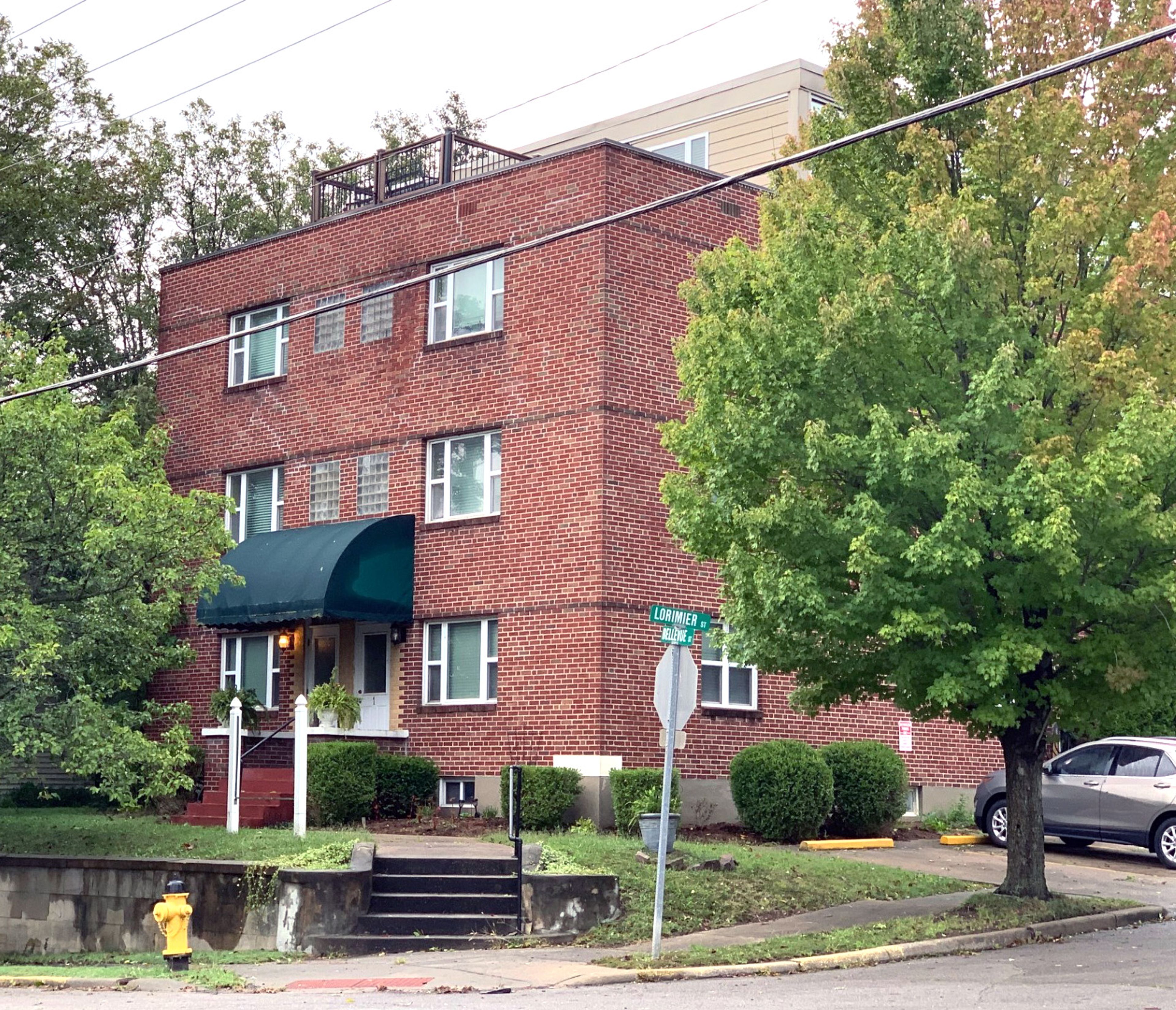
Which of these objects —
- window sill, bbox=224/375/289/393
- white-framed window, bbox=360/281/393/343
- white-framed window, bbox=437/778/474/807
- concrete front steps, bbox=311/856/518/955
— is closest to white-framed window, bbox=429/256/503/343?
white-framed window, bbox=360/281/393/343

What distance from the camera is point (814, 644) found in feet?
57.2

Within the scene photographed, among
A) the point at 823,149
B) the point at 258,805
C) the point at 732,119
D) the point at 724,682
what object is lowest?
the point at 258,805

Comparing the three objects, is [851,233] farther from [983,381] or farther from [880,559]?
[880,559]

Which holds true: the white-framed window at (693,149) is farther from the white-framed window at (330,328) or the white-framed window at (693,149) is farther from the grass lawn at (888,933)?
the grass lawn at (888,933)

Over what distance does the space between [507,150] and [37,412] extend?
12411 millimetres

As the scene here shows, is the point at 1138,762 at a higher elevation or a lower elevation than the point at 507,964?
higher

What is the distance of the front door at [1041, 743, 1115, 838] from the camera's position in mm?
23938

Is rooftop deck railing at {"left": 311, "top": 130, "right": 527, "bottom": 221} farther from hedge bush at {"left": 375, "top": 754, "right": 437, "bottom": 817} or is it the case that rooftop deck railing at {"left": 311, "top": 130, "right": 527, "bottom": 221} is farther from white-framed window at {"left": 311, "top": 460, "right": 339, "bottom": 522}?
hedge bush at {"left": 375, "top": 754, "right": 437, "bottom": 817}

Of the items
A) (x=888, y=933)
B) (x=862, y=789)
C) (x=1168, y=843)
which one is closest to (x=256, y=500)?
(x=862, y=789)

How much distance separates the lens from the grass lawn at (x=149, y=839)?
64.8ft

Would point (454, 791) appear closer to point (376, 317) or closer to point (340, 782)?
point (340, 782)

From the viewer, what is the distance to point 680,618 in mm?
15453

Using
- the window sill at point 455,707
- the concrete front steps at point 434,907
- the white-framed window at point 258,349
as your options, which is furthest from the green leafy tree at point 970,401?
the white-framed window at point 258,349

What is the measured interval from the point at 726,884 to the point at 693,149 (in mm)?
24142
